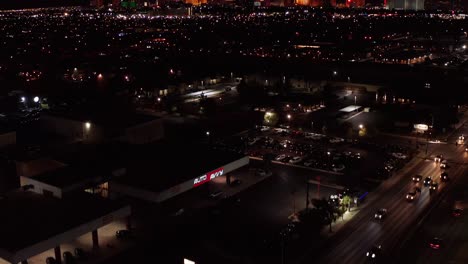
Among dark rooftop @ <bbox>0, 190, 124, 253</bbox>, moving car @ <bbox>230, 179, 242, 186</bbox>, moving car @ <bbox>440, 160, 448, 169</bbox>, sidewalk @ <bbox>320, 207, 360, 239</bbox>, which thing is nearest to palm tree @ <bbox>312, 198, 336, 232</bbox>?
sidewalk @ <bbox>320, 207, 360, 239</bbox>

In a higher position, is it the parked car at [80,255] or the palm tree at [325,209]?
the palm tree at [325,209]

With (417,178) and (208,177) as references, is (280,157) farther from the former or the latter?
(417,178)

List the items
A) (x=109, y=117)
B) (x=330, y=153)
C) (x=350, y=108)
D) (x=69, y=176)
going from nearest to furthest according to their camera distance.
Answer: (x=69, y=176) < (x=330, y=153) < (x=109, y=117) < (x=350, y=108)

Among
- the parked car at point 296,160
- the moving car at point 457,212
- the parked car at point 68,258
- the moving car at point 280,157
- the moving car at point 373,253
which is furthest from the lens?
the moving car at point 280,157

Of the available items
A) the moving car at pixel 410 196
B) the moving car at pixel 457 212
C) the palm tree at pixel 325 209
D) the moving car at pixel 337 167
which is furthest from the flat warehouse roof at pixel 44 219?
the moving car at pixel 457 212

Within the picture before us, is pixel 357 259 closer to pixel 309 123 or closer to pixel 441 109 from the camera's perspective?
pixel 309 123

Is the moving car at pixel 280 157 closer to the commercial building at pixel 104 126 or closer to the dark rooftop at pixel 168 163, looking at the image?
the dark rooftop at pixel 168 163

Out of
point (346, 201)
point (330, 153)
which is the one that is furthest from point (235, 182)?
point (330, 153)
